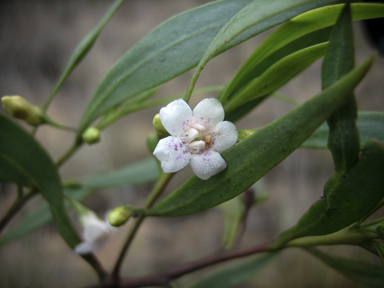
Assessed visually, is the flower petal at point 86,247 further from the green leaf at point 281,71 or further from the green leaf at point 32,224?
the green leaf at point 281,71

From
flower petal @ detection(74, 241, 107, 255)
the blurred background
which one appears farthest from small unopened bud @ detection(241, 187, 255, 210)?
the blurred background

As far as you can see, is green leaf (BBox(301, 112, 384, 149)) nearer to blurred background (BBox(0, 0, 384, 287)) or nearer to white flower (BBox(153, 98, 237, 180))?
white flower (BBox(153, 98, 237, 180))

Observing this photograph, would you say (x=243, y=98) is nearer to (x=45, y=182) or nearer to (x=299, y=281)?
(x=45, y=182)

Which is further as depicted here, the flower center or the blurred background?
the blurred background

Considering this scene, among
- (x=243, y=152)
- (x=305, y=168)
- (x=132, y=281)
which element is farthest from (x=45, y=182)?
(x=305, y=168)

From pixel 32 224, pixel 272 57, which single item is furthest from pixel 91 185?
pixel 272 57

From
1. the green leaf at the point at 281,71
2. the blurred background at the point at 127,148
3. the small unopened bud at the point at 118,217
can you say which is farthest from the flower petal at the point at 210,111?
the blurred background at the point at 127,148
